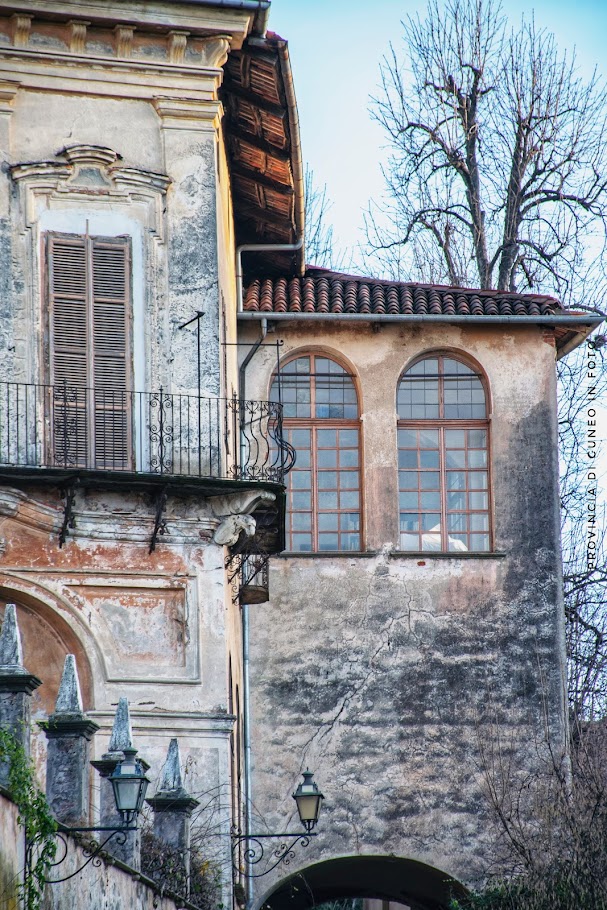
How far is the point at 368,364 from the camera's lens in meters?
23.0

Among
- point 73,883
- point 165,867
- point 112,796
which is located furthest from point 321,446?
point 73,883

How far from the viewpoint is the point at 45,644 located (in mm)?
16547

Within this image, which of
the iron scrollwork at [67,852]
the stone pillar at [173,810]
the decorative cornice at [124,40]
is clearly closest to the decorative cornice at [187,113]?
the decorative cornice at [124,40]

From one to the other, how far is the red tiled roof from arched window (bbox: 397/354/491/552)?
0.71 meters

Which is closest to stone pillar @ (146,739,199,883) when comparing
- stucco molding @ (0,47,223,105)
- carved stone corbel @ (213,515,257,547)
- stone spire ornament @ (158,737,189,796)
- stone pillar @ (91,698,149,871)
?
stone spire ornament @ (158,737,189,796)

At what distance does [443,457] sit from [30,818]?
1292 centimetres

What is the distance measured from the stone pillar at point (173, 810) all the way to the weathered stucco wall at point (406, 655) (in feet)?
22.7

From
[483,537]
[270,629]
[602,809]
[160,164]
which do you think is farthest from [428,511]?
[160,164]

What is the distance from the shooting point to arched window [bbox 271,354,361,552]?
22.8 metres

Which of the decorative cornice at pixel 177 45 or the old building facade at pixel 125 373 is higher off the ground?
the decorative cornice at pixel 177 45

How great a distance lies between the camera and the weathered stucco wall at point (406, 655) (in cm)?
2148

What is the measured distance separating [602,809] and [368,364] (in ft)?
21.2

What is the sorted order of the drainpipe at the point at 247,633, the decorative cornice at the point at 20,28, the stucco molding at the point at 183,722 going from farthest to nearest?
the drainpipe at the point at 247,633
the decorative cornice at the point at 20,28
the stucco molding at the point at 183,722

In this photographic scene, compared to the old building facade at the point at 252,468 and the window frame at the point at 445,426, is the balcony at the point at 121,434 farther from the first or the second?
the window frame at the point at 445,426
